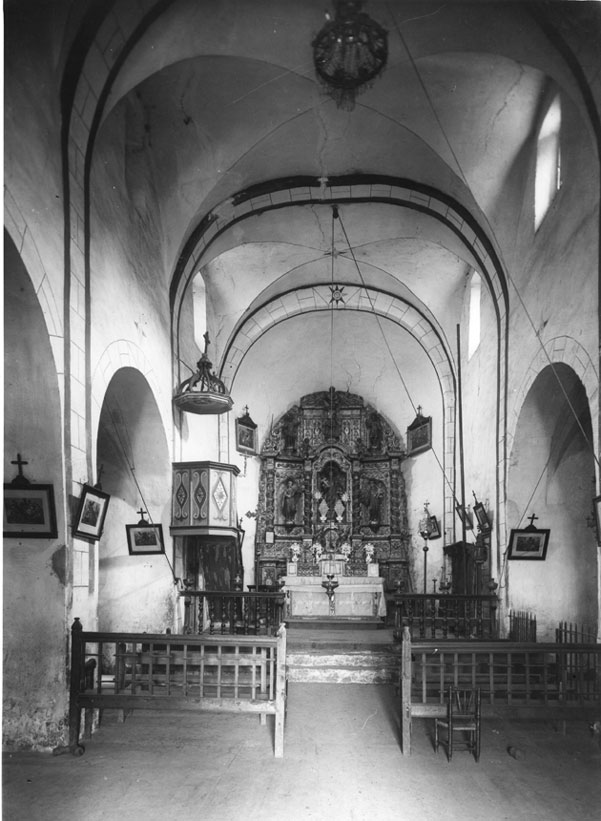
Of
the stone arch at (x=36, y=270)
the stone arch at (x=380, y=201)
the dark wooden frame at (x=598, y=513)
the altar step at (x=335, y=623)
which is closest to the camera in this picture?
the stone arch at (x=36, y=270)

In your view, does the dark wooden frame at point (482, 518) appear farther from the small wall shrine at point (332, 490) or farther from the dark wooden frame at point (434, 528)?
the small wall shrine at point (332, 490)

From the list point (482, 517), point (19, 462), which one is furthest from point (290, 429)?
point (19, 462)

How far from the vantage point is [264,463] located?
18.0 metres

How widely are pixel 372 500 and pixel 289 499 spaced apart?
2098 mm

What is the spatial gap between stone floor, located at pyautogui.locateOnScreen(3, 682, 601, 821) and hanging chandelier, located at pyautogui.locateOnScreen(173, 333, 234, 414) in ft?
14.3

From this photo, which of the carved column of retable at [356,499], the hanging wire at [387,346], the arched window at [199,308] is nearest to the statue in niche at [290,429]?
the carved column of retable at [356,499]

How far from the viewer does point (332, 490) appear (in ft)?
59.3

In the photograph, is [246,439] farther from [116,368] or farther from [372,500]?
[116,368]

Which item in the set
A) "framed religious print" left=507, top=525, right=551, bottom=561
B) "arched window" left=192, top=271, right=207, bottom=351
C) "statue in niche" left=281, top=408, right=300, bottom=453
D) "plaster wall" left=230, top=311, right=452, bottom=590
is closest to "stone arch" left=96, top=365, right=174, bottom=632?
"arched window" left=192, top=271, right=207, bottom=351

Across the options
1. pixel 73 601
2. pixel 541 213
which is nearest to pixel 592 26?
pixel 541 213

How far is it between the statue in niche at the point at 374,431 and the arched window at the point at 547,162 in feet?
31.9

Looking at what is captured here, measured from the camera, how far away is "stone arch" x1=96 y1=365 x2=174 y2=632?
33.0 feet

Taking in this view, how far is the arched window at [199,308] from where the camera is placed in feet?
44.8

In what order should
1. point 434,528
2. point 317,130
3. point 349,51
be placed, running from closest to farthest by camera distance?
point 349,51 → point 317,130 → point 434,528
